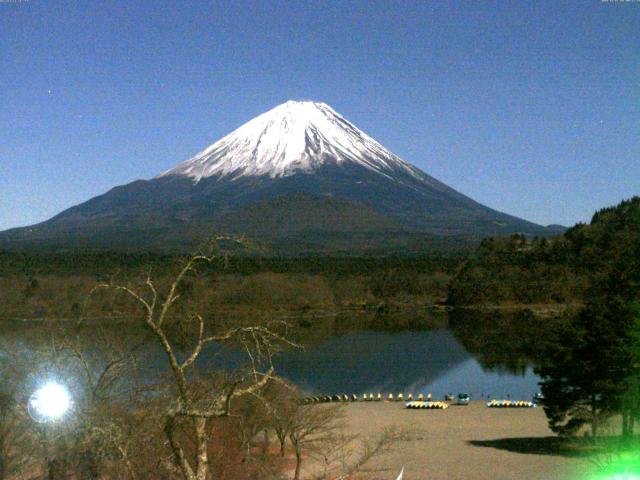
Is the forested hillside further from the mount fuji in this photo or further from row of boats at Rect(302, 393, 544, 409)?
row of boats at Rect(302, 393, 544, 409)

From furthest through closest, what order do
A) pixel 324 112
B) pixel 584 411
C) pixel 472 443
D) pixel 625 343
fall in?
pixel 324 112 < pixel 472 443 < pixel 584 411 < pixel 625 343

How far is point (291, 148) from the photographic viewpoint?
16225 cm

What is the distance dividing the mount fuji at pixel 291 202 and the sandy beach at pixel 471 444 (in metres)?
76.0

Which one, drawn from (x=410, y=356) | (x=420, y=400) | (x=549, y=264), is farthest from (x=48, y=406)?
(x=549, y=264)

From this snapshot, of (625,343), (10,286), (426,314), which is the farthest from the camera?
(426,314)

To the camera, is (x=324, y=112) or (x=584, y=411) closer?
(x=584, y=411)

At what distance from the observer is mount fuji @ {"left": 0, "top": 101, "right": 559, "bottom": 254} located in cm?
11462

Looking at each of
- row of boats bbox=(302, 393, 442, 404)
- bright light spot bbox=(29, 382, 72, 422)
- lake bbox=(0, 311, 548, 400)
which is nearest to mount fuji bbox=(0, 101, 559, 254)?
lake bbox=(0, 311, 548, 400)

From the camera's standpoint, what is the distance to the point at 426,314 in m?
59.0

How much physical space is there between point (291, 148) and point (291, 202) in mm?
30936

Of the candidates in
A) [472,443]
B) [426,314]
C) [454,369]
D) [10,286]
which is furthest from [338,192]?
[472,443]

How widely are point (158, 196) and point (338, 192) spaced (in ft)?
111

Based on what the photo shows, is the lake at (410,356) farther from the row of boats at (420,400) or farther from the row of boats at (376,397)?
the row of boats at (420,400)

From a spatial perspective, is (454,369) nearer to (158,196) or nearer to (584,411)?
(584,411)
